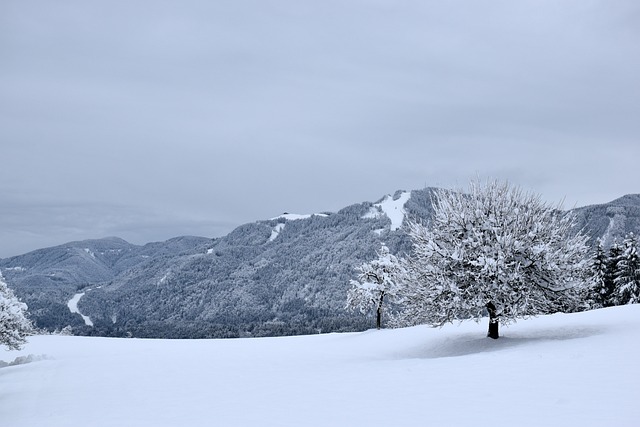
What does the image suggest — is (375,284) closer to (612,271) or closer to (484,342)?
(484,342)

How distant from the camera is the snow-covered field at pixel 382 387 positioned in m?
12.1

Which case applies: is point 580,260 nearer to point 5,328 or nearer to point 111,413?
point 111,413

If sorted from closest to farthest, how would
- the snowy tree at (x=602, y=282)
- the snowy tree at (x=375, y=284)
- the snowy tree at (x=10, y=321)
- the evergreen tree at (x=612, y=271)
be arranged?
the snowy tree at (x=10, y=321) → the snowy tree at (x=375, y=284) → the evergreen tree at (x=612, y=271) → the snowy tree at (x=602, y=282)

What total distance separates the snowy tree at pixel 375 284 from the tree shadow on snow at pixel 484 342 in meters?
19.5

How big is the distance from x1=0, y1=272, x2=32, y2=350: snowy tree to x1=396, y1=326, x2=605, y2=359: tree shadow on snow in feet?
80.3

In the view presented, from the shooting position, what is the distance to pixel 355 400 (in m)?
14.5

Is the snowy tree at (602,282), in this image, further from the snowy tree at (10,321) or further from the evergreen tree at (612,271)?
the snowy tree at (10,321)

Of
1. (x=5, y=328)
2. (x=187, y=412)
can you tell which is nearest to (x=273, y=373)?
(x=187, y=412)

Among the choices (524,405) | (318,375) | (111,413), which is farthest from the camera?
(318,375)

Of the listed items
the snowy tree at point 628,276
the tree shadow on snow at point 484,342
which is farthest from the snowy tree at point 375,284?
the snowy tree at point 628,276

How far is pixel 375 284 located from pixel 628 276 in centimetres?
2839

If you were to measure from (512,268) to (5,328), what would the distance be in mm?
30490

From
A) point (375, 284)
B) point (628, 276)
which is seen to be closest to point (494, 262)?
point (375, 284)

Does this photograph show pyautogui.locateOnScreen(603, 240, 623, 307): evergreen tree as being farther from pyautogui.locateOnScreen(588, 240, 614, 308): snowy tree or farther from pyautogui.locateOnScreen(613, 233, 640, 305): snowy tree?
pyautogui.locateOnScreen(613, 233, 640, 305): snowy tree
